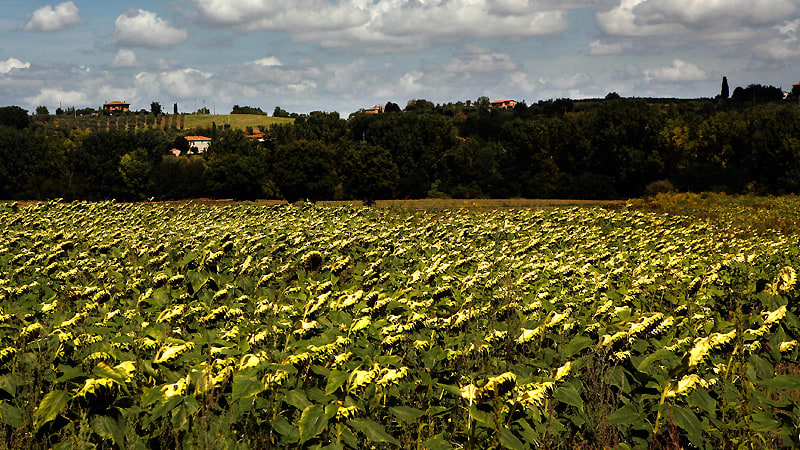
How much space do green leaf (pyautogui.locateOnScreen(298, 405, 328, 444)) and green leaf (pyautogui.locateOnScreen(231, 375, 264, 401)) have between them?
0.46m

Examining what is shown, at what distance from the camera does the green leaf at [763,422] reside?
4934mm

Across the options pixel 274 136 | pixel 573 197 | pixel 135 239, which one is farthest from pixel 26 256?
pixel 274 136

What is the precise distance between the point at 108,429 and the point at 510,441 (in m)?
2.94

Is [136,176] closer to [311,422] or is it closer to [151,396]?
[151,396]

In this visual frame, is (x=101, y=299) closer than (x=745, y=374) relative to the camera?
No

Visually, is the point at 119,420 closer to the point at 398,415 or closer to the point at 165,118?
the point at 398,415

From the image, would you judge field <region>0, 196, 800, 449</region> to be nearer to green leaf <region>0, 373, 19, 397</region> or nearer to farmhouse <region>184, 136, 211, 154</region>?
green leaf <region>0, 373, 19, 397</region>

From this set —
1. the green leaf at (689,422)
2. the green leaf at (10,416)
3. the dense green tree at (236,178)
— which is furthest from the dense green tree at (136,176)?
the green leaf at (689,422)

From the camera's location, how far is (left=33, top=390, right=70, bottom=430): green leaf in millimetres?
4484

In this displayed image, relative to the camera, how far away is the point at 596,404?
6.18 meters

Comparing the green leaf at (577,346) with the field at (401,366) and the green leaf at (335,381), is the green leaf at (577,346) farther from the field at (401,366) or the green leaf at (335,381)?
the green leaf at (335,381)

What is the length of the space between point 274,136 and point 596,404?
114m

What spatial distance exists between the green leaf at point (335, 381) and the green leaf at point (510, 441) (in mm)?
1209

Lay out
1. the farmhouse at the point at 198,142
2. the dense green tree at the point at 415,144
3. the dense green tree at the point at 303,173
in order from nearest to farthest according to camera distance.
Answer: the dense green tree at the point at 303,173
the dense green tree at the point at 415,144
the farmhouse at the point at 198,142
